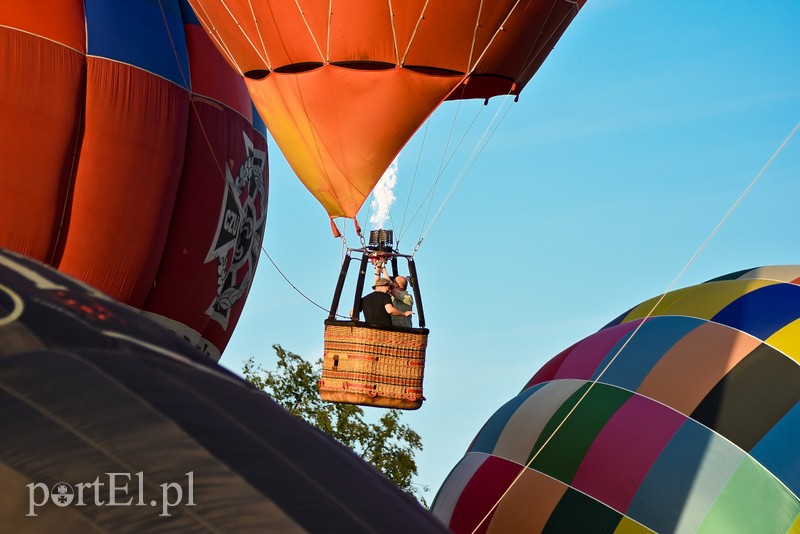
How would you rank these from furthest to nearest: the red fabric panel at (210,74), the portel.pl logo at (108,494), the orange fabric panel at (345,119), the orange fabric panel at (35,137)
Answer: the red fabric panel at (210,74), the orange fabric panel at (35,137), the orange fabric panel at (345,119), the portel.pl logo at (108,494)

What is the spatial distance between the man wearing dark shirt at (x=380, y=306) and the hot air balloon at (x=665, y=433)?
130 centimetres

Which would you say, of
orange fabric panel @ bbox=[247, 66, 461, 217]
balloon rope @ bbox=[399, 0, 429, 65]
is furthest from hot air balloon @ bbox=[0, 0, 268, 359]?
balloon rope @ bbox=[399, 0, 429, 65]

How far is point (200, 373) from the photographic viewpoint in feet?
8.69

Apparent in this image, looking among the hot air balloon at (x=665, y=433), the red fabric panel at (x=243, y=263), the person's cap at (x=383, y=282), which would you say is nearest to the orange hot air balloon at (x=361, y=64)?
the person's cap at (x=383, y=282)

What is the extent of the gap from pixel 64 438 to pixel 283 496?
1.32 feet

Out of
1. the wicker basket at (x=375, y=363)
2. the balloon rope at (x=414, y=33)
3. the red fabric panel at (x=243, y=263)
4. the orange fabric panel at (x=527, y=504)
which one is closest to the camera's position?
the wicker basket at (x=375, y=363)

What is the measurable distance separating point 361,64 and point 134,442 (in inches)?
198

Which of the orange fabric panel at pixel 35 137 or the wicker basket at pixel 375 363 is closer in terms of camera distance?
the wicker basket at pixel 375 363

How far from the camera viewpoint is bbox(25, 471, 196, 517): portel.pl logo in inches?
93.1

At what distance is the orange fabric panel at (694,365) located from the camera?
285 inches

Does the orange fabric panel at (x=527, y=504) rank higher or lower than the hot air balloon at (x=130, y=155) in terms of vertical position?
lower

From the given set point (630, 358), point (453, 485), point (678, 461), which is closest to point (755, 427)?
point (678, 461)

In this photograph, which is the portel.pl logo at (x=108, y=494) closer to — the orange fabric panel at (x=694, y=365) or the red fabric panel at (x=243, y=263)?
the orange fabric panel at (x=694, y=365)

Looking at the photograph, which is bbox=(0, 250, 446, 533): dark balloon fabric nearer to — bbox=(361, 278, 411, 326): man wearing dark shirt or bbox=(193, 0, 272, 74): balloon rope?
bbox=(361, 278, 411, 326): man wearing dark shirt
